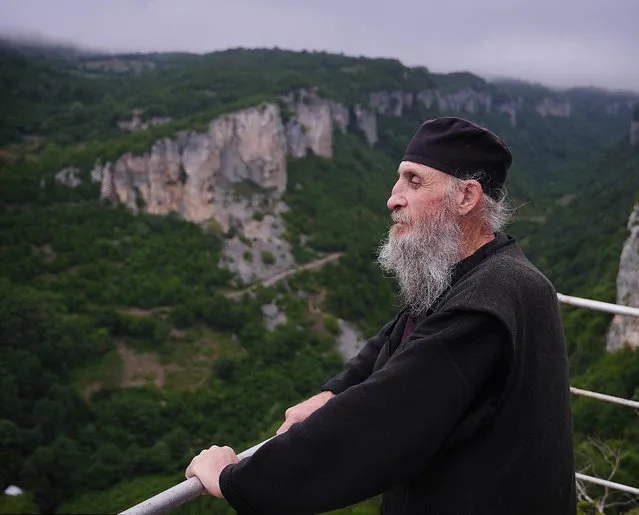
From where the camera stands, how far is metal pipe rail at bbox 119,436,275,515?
1.90 m

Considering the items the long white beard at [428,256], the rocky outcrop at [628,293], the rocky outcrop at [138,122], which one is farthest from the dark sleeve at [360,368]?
the rocky outcrop at [138,122]

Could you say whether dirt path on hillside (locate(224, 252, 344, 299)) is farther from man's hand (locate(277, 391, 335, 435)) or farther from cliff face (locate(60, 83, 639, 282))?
man's hand (locate(277, 391, 335, 435))

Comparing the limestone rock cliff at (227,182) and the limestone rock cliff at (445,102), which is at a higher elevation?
the limestone rock cliff at (445,102)

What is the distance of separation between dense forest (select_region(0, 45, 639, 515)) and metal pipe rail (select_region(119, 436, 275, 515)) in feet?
10.7

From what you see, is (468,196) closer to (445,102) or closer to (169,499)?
(169,499)

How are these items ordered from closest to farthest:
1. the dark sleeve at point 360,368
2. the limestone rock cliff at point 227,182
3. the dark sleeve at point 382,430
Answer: the dark sleeve at point 382,430 < the dark sleeve at point 360,368 < the limestone rock cliff at point 227,182

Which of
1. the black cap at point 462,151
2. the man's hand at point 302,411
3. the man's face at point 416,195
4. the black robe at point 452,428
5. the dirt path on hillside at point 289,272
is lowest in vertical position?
the dirt path on hillside at point 289,272

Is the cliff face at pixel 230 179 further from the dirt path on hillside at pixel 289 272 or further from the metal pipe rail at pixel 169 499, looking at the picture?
the metal pipe rail at pixel 169 499

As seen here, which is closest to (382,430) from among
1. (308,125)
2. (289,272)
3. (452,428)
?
(452,428)

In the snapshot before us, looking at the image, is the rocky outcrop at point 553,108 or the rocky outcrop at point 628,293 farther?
the rocky outcrop at point 553,108

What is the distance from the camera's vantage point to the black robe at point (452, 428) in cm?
188

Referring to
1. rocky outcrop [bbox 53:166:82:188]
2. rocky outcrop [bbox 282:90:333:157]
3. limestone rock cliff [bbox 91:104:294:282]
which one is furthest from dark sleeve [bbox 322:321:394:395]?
rocky outcrop [bbox 282:90:333:157]

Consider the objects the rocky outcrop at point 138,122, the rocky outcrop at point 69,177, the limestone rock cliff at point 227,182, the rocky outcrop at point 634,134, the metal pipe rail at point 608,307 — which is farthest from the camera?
the rocky outcrop at point 634,134

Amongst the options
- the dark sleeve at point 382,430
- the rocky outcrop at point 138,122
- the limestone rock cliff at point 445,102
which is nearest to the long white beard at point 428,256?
the dark sleeve at point 382,430
